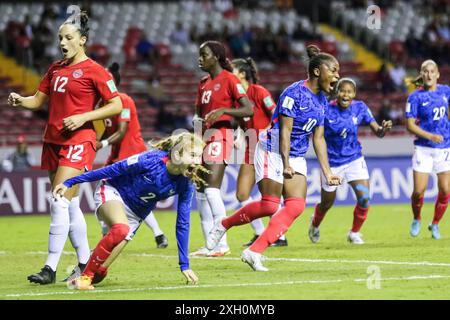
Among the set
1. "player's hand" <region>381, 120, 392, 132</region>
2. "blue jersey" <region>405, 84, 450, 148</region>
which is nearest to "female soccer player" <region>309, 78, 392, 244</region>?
"blue jersey" <region>405, 84, 450, 148</region>

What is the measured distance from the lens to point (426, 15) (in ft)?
124

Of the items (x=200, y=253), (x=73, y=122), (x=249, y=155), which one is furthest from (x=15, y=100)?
(x=249, y=155)

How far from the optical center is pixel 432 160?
1548cm

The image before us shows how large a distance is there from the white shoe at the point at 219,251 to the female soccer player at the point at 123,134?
1525mm

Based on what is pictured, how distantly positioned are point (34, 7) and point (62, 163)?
2458 cm

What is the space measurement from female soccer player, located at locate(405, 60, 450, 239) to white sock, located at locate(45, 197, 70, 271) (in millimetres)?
6160

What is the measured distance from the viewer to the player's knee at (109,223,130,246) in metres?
Result: 9.83

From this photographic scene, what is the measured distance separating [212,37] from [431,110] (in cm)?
1771

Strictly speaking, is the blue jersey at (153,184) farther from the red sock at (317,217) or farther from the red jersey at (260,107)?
the red sock at (317,217)

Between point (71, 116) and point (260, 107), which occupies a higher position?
point (71, 116)

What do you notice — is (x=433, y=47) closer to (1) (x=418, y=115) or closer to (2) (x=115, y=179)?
(1) (x=418, y=115)

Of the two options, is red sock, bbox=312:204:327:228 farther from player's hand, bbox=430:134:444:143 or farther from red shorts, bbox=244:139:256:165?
player's hand, bbox=430:134:444:143

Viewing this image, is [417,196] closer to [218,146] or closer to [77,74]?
[218,146]
